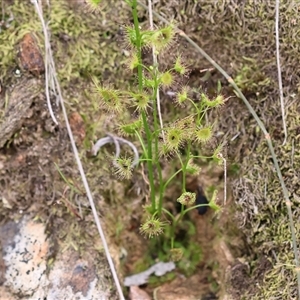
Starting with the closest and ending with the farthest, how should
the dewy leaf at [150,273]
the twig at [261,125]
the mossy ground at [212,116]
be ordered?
the twig at [261,125] → the mossy ground at [212,116] → the dewy leaf at [150,273]

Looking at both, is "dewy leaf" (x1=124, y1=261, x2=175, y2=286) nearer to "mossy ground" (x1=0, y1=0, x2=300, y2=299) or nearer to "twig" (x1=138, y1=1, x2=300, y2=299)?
"mossy ground" (x1=0, y1=0, x2=300, y2=299)

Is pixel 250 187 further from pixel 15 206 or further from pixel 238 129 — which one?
pixel 15 206

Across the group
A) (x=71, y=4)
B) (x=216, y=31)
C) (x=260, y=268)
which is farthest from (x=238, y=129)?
(x=71, y=4)

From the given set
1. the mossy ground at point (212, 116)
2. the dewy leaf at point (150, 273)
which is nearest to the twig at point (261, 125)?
the mossy ground at point (212, 116)

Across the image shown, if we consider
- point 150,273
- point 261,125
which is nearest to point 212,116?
point 261,125

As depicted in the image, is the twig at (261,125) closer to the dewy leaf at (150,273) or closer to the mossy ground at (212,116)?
the mossy ground at (212,116)

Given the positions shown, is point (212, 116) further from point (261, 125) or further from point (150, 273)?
point (150, 273)
